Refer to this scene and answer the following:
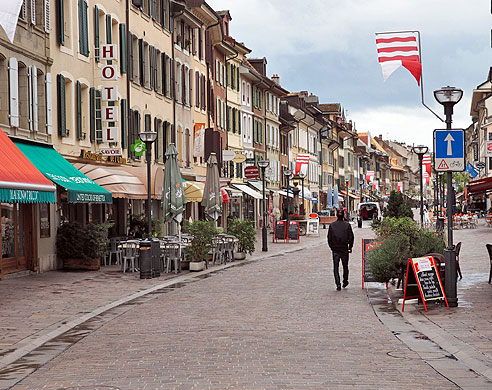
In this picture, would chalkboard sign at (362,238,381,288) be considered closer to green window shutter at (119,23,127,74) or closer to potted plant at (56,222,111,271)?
potted plant at (56,222,111,271)

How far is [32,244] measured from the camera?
2311 centimetres

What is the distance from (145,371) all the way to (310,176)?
78187mm

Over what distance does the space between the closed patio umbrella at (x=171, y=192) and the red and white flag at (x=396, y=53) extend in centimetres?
723

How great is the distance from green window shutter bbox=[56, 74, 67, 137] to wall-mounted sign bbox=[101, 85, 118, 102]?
2003 millimetres

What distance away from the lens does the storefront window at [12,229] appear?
2169 centimetres

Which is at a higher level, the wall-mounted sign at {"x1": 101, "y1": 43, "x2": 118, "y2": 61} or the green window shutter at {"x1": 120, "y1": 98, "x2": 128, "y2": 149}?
the wall-mounted sign at {"x1": 101, "y1": 43, "x2": 118, "y2": 61}

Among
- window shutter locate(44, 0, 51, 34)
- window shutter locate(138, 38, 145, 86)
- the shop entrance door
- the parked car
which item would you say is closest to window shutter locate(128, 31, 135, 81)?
window shutter locate(138, 38, 145, 86)

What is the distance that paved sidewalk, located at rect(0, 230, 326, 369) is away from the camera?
12.0 metres

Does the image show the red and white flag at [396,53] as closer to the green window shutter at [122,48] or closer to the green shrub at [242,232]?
the green shrub at [242,232]

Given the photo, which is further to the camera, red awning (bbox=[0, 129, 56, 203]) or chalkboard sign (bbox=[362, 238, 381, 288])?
chalkboard sign (bbox=[362, 238, 381, 288])

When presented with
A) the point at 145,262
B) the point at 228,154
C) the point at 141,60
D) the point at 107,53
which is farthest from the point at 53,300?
the point at 228,154

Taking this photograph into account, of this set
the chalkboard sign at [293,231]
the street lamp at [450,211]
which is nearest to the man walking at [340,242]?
the street lamp at [450,211]

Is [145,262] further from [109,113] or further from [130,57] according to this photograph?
[130,57]

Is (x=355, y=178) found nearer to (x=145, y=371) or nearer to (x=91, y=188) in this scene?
(x=91, y=188)
